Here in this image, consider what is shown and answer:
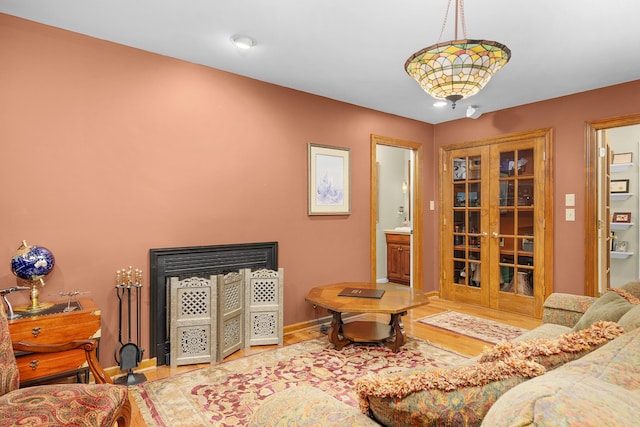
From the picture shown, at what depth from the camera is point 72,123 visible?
2.69 metres

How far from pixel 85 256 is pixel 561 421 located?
9.87 feet

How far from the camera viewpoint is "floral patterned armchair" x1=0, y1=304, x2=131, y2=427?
1.47 metres

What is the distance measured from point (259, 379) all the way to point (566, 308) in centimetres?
232

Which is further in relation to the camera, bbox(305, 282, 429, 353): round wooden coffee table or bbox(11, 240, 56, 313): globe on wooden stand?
bbox(305, 282, 429, 353): round wooden coffee table

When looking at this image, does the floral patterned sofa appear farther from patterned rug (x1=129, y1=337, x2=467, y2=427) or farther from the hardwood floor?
the hardwood floor

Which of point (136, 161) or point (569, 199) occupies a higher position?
point (136, 161)

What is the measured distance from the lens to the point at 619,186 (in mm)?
5492

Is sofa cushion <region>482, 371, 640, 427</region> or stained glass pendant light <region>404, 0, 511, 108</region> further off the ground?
stained glass pendant light <region>404, 0, 511, 108</region>

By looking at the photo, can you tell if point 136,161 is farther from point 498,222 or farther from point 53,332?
point 498,222

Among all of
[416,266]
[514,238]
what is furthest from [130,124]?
[514,238]

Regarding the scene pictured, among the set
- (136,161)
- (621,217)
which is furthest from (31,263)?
(621,217)

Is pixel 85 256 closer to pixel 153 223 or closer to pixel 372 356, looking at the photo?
pixel 153 223

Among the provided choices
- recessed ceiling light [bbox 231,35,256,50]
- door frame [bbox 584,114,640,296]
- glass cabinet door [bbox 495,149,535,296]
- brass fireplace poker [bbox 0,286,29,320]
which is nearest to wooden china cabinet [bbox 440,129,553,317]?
glass cabinet door [bbox 495,149,535,296]

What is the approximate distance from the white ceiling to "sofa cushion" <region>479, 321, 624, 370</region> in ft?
6.71
